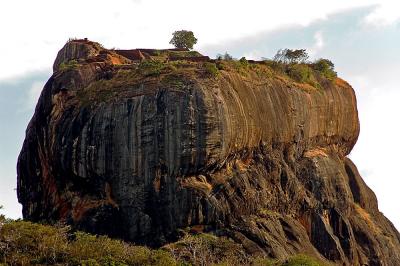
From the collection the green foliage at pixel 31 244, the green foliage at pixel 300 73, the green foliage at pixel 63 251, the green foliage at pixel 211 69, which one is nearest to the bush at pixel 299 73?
the green foliage at pixel 300 73

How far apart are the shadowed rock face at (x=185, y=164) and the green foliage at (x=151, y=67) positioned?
0.69 metres

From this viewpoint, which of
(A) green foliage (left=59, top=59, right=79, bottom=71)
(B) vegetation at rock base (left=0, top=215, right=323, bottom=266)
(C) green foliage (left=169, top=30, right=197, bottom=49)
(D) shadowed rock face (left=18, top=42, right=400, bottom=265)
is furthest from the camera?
(C) green foliage (left=169, top=30, right=197, bottom=49)

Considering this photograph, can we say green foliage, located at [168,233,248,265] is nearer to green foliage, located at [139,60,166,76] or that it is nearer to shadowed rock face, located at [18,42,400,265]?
shadowed rock face, located at [18,42,400,265]

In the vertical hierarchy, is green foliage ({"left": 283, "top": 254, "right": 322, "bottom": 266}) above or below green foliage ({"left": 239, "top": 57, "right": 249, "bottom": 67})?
below

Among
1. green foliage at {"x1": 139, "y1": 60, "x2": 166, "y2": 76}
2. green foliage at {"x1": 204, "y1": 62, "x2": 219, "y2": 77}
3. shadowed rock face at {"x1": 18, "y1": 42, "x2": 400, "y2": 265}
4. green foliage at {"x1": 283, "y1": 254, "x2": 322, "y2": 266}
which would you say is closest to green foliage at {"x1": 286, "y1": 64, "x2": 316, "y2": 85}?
shadowed rock face at {"x1": 18, "y1": 42, "x2": 400, "y2": 265}

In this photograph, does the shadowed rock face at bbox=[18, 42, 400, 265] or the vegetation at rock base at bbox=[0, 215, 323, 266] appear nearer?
the vegetation at rock base at bbox=[0, 215, 323, 266]

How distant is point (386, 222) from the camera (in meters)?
62.3

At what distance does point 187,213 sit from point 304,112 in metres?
16.1

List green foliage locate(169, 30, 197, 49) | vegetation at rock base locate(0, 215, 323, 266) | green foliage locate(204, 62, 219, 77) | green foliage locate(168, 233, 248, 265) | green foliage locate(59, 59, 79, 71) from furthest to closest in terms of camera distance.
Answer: green foliage locate(169, 30, 197, 49)
green foliage locate(59, 59, 79, 71)
green foliage locate(204, 62, 219, 77)
green foliage locate(168, 233, 248, 265)
vegetation at rock base locate(0, 215, 323, 266)

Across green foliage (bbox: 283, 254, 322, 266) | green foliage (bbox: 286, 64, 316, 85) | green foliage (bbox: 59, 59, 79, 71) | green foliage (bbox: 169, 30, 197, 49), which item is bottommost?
green foliage (bbox: 283, 254, 322, 266)

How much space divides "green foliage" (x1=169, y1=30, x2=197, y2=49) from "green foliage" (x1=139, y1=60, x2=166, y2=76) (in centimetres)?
2096

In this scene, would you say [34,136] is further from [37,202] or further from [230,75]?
[230,75]

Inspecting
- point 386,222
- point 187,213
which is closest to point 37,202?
point 187,213

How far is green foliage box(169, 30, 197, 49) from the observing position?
70750 millimetres
